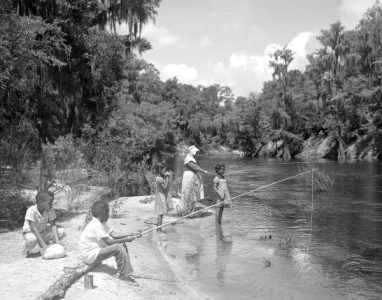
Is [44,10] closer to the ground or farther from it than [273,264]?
farther from it

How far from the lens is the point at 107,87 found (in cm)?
2589

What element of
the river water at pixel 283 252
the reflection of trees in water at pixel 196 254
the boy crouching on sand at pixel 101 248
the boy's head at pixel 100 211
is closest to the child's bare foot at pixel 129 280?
the boy crouching on sand at pixel 101 248

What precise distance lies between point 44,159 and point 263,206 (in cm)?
818

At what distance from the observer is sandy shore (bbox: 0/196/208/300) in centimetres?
586

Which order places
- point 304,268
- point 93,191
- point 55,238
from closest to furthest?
1. point 55,238
2. point 304,268
3. point 93,191

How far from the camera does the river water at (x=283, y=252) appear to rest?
7.38 m

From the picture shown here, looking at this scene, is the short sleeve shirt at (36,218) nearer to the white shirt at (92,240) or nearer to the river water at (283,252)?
the white shirt at (92,240)

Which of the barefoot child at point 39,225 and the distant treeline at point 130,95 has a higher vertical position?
the distant treeline at point 130,95

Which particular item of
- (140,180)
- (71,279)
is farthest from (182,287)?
(140,180)

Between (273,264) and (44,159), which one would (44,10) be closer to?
(44,159)

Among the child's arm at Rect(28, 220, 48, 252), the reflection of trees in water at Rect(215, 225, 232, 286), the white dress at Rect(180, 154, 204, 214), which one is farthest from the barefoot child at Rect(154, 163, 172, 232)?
the child's arm at Rect(28, 220, 48, 252)

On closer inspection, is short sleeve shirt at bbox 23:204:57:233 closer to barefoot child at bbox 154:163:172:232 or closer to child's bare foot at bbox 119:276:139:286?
child's bare foot at bbox 119:276:139:286

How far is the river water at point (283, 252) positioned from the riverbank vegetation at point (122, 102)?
4669 mm

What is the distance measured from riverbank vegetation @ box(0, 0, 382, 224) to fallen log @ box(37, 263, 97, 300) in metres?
4.79
